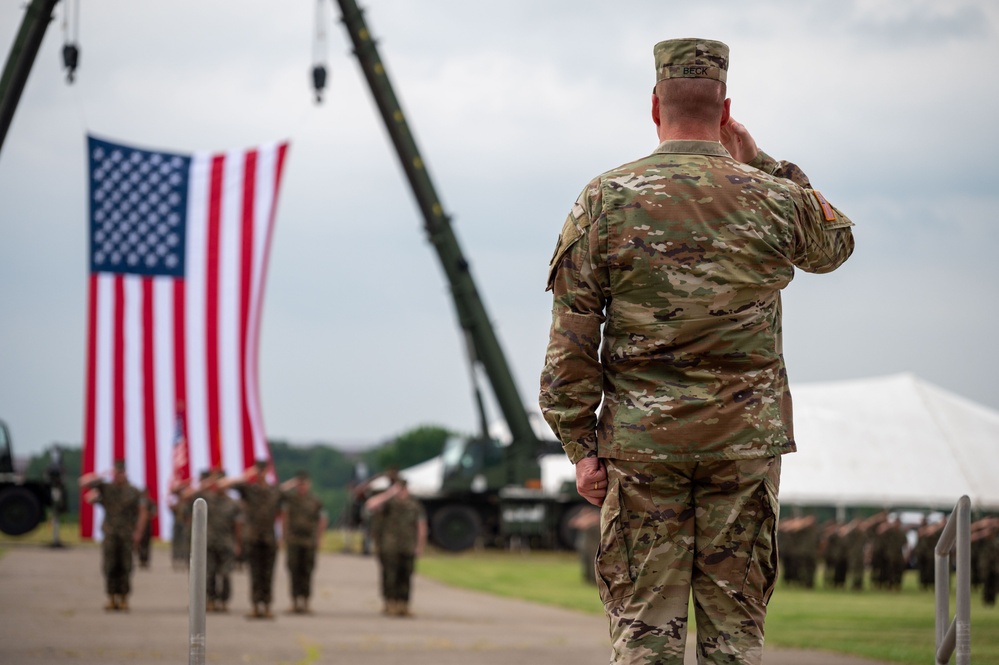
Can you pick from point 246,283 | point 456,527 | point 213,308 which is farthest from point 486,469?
point 213,308

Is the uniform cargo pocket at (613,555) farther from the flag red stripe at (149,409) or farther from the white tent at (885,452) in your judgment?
the white tent at (885,452)

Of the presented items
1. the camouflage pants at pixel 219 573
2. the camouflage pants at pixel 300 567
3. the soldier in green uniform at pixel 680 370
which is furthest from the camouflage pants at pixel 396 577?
the soldier in green uniform at pixel 680 370

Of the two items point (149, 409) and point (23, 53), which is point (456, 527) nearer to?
point (149, 409)

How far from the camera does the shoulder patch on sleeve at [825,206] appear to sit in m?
3.90

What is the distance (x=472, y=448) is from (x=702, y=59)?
29.9 meters

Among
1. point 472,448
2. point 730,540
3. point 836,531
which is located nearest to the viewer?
point 730,540

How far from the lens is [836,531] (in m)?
27.2

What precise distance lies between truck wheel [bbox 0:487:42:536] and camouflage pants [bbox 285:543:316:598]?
1598cm

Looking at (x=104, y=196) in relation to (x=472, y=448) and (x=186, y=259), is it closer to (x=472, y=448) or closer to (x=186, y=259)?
(x=186, y=259)

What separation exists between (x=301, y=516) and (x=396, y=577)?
170 cm

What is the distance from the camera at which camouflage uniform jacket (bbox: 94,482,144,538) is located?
16.7 m

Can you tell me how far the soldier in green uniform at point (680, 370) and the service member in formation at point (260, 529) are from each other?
41.2 feet

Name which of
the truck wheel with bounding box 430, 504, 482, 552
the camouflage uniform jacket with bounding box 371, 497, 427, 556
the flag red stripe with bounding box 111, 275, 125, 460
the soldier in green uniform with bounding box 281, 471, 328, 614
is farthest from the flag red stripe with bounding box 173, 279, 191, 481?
the truck wheel with bounding box 430, 504, 482, 552

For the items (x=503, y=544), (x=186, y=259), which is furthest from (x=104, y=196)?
(x=503, y=544)
